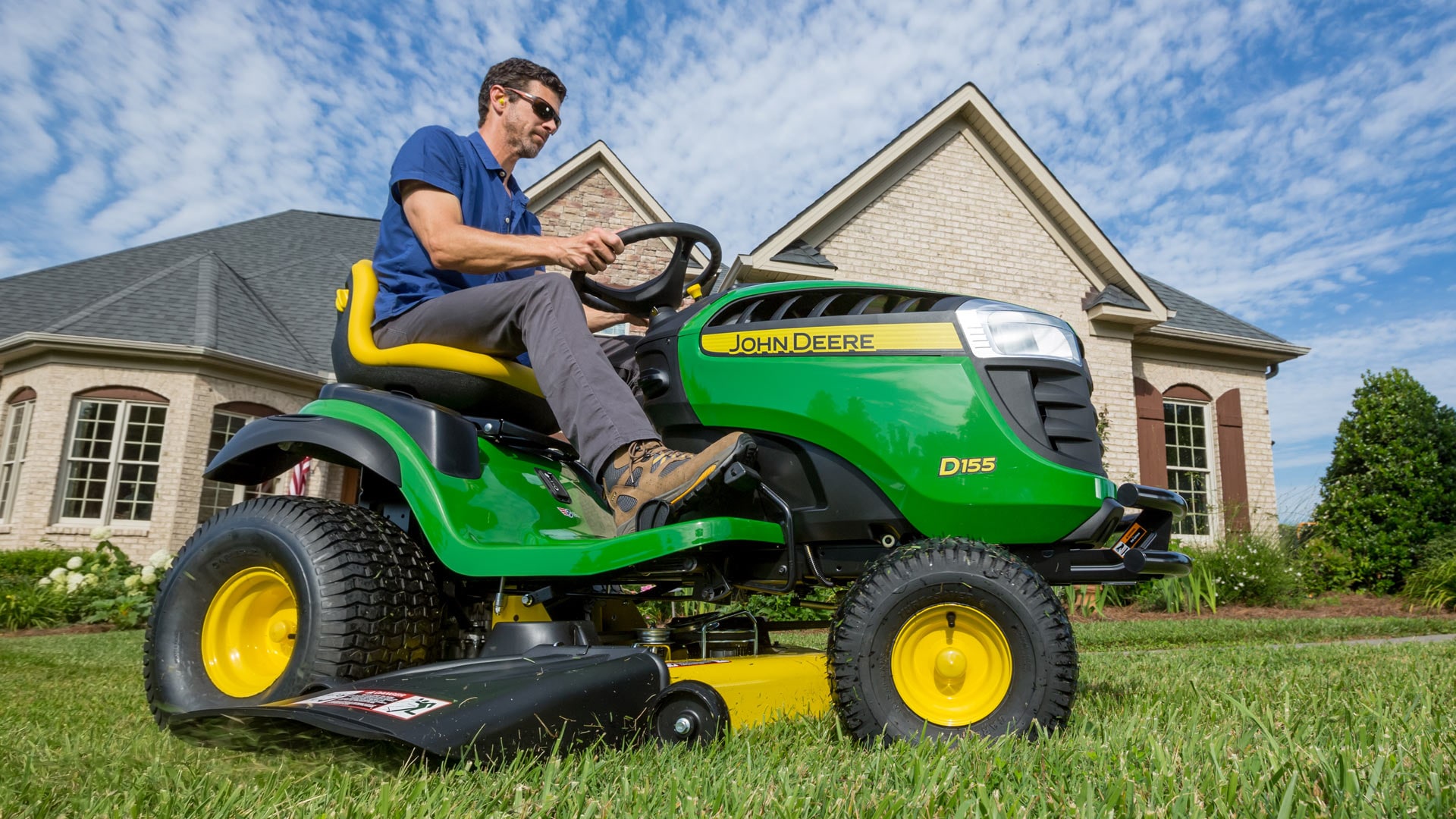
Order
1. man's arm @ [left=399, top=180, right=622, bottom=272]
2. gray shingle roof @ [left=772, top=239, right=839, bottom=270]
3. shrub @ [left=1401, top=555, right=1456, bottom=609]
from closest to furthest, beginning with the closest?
1. man's arm @ [left=399, top=180, right=622, bottom=272]
2. shrub @ [left=1401, top=555, right=1456, bottom=609]
3. gray shingle roof @ [left=772, top=239, right=839, bottom=270]

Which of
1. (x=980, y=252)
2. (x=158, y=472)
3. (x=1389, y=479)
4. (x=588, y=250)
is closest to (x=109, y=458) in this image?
(x=158, y=472)

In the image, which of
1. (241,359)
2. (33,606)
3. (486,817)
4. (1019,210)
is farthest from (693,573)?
(241,359)

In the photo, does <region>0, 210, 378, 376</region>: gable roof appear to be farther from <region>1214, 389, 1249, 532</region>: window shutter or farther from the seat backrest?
<region>1214, 389, 1249, 532</region>: window shutter

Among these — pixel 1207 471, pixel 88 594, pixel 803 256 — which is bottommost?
pixel 88 594

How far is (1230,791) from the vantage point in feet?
4.71

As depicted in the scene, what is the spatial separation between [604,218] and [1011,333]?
12.4m

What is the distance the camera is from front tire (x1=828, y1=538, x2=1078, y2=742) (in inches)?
78.1

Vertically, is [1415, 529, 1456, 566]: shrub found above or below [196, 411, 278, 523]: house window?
below

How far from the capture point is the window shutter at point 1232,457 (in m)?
13.8

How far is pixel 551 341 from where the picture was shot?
2.43m

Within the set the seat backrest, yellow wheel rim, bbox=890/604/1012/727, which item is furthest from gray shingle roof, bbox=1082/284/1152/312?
yellow wheel rim, bbox=890/604/1012/727

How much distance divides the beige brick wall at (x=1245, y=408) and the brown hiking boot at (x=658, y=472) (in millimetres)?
13315

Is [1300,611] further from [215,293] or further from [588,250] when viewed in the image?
[215,293]

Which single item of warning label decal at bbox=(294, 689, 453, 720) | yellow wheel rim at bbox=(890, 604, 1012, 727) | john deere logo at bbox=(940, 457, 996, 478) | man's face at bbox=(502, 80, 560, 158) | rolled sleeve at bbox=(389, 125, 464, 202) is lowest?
warning label decal at bbox=(294, 689, 453, 720)
